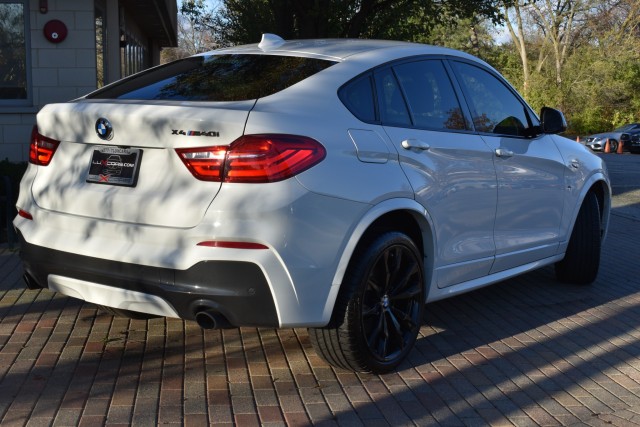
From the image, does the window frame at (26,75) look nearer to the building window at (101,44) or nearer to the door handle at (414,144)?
the building window at (101,44)

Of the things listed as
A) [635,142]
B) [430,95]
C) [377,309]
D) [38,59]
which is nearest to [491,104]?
[430,95]

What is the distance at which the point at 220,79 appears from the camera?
471cm

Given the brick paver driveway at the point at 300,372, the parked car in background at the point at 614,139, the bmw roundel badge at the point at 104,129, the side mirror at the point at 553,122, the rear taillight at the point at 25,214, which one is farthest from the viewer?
the parked car in background at the point at 614,139

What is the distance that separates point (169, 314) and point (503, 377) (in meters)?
1.88

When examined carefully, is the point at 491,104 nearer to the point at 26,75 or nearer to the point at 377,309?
the point at 377,309

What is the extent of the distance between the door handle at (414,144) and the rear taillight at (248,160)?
0.88m

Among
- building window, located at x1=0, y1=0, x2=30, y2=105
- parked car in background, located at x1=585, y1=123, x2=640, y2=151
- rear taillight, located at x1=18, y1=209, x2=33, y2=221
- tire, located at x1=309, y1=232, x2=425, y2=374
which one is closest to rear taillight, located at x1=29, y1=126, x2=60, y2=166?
rear taillight, located at x1=18, y1=209, x2=33, y2=221

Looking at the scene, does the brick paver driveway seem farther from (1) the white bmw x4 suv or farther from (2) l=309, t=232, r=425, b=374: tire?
(1) the white bmw x4 suv

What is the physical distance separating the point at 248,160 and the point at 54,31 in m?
7.95

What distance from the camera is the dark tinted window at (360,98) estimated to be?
453 centimetres

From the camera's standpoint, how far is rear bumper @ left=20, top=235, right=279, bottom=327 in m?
3.94

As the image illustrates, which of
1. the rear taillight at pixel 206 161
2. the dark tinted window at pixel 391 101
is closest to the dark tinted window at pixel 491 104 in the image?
the dark tinted window at pixel 391 101

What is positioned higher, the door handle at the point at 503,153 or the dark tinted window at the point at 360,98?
the dark tinted window at the point at 360,98

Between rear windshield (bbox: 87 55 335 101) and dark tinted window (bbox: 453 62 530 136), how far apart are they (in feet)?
4.24
